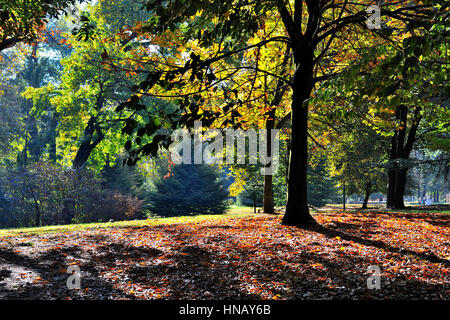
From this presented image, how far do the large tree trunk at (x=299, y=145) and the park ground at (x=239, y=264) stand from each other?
658 millimetres

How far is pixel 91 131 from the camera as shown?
20.2 metres

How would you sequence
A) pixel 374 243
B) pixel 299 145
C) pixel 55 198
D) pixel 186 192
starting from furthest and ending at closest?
pixel 186 192, pixel 55 198, pixel 299 145, pixel 374 243

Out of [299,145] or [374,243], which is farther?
[299,145]

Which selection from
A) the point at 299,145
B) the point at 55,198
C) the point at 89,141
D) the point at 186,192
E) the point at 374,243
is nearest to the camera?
the point at 374,243

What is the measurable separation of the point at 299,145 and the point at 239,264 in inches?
152

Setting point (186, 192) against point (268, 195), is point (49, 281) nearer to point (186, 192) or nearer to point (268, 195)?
point (268, 195)

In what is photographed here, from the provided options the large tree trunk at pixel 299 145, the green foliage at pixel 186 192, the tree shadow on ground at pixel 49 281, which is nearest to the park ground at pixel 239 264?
the tree shadow on ground at pixel 49 281

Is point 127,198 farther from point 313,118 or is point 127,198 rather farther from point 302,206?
point 302,206

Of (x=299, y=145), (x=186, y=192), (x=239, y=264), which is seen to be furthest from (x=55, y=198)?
(x=239, y=264)

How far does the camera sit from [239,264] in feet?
17.0

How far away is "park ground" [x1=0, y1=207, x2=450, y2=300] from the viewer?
407cm

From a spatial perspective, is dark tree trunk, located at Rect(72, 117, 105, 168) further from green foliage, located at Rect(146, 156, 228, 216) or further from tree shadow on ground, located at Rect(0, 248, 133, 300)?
tree shadow on ground, located at Rect(0, 248, 133, 300)

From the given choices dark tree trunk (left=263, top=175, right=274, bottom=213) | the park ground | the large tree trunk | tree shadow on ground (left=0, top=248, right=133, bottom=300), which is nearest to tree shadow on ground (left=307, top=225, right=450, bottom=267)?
the park ground

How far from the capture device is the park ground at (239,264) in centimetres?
407
